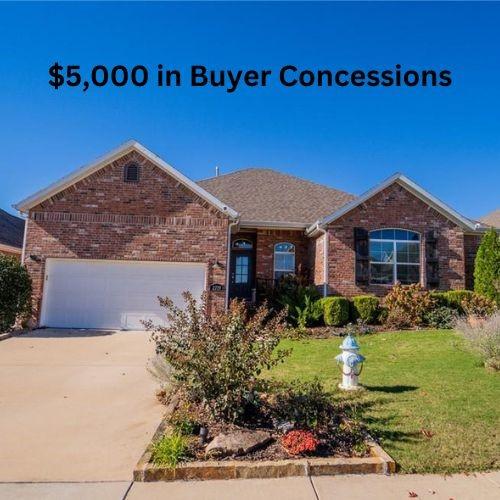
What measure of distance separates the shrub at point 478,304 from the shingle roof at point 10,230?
22.3 meters

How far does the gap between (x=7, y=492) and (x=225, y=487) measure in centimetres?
186

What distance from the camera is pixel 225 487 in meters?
3.59

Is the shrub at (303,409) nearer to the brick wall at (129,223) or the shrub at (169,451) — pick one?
the shrub at (169,451)

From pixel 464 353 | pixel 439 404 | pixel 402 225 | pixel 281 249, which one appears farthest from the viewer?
pixel 281 249

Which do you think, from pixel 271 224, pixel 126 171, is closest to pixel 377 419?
pixel 271 224

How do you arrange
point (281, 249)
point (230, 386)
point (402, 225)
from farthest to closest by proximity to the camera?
point (281, 249)
point (402, 225)
point (230, 386)

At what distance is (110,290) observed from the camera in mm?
13312

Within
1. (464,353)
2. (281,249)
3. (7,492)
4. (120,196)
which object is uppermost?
(120,196)

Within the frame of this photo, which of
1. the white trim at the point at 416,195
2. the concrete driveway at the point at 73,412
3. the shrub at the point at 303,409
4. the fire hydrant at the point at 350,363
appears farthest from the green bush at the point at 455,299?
the shrub at the point at 303,409

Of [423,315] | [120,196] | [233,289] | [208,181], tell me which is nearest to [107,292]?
[120,196]

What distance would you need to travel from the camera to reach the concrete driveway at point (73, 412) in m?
4.00

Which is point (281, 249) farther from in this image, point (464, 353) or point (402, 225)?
point (464, 353)

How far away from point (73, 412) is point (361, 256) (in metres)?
11.0

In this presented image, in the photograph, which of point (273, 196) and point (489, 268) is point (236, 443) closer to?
point (489, 268)
